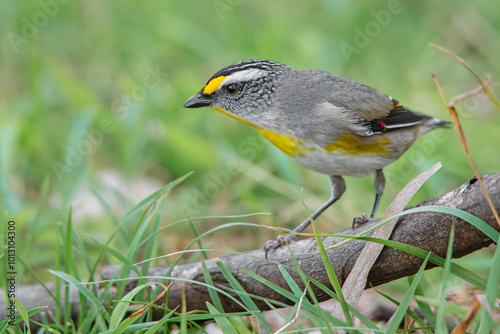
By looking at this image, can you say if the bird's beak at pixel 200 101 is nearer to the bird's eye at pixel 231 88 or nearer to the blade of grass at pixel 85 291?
the bird's eye at pixel 231 88

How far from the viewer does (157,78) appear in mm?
7668

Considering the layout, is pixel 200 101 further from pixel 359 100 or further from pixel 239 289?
pixel 239 289

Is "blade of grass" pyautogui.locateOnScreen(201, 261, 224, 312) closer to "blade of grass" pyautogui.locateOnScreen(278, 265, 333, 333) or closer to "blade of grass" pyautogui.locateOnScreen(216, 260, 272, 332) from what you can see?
"blade of grass" pyautogui.locateOnScreen(216, 260, 272, 332)

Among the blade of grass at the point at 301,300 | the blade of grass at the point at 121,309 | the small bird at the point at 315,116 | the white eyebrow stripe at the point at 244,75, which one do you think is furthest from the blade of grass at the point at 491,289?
the white eyebrow stripe at the point at 244,75

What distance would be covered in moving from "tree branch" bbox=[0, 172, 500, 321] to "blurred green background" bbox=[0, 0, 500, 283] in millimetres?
668

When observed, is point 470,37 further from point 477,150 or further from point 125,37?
point 125,37


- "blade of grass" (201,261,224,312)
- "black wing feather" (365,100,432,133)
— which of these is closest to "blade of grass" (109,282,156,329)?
"blade of grass" (201,261,224,312)

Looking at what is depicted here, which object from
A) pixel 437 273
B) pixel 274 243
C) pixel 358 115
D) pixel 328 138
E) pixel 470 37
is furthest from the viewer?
pixel 470 37

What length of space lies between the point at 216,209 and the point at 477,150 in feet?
7.88

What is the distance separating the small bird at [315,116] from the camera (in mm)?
4168

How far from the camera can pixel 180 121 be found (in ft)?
23.1

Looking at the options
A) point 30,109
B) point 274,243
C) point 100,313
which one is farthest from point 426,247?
point 30,109

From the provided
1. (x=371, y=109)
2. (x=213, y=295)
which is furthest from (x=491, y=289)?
(x=371, y=109)

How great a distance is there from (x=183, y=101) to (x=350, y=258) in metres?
4.27
